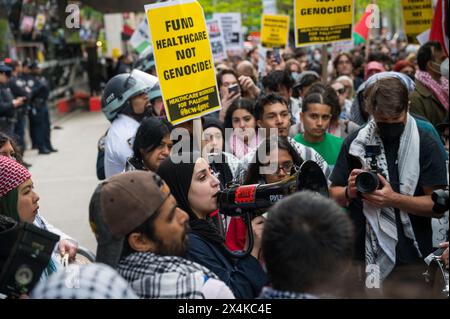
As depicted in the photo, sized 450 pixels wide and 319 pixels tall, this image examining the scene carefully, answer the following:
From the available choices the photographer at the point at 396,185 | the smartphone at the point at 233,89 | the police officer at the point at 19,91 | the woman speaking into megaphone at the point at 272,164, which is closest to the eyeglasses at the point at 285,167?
the woman speaking into megaphone at the point at 272,164

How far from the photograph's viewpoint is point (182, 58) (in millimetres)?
4289

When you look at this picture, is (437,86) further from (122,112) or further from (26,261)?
(26,261)

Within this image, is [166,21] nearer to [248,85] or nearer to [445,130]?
[445,130]

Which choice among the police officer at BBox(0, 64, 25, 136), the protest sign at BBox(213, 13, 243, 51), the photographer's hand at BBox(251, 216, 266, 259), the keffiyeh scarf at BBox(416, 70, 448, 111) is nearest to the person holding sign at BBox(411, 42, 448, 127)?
the keffiyeh scarf at BBox(416, 70, 448, 111)

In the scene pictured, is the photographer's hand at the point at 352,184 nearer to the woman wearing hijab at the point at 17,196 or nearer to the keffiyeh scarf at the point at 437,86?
the woman wearing hijab at the point at 17,196

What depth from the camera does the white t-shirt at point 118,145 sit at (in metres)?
5.35

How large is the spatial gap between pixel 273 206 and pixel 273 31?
10.3 meters

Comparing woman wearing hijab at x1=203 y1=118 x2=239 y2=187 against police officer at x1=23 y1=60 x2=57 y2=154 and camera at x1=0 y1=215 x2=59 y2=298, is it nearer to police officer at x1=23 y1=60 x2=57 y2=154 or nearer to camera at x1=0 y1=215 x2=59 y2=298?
camera at x1=0 y1=215 x2=59 y2=298

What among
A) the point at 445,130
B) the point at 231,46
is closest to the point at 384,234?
the point at 445,130

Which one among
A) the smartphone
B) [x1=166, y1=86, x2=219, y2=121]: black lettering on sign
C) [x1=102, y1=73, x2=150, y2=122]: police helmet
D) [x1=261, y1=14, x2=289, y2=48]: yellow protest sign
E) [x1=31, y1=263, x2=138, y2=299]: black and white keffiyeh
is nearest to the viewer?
[x1=31, y1=263, x2=138, y2=299]: black and white keffiyeh

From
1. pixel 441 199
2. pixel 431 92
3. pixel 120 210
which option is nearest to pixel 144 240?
pixel 120 210

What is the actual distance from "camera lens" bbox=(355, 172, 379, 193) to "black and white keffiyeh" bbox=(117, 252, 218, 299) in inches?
58.2

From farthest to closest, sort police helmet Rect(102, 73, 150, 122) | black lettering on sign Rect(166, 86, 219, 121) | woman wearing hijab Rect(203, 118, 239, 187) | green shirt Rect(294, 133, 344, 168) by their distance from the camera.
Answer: police helmet Rect(102, 73, 150, 122)
green shirt Rect(294, 133, 344, 168)
woman wearing hijab Rect(203, 118, 239, 187)
black lettering on sign Rect(166, 86, 219, 121)

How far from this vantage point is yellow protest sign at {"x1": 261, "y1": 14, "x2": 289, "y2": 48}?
12156 mm
